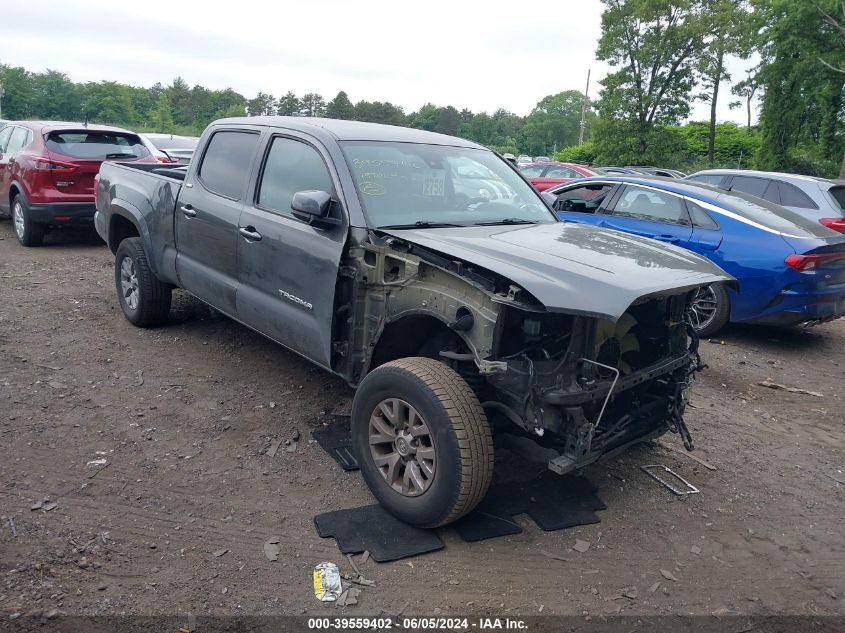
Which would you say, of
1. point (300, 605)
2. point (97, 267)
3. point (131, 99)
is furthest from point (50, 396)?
point (131, 99)

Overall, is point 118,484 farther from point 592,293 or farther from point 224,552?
point 592,293

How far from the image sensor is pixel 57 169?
933 centimetres

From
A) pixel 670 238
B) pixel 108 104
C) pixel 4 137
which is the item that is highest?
pixel 108 104

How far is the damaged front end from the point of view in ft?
10.8

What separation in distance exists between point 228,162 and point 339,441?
7.35 feet

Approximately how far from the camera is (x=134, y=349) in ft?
19.3

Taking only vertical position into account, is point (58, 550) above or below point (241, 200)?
below

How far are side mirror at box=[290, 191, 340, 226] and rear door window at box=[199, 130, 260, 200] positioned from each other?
3.60 feet

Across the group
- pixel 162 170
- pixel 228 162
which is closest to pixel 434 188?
pixel 228 162

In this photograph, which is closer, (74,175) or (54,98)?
(74,175)

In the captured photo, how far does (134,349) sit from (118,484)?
2.32m

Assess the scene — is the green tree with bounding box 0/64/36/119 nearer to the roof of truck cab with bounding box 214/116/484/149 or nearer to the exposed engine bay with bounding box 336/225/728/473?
the roof of truck cab with bounding box 214/116/484/149

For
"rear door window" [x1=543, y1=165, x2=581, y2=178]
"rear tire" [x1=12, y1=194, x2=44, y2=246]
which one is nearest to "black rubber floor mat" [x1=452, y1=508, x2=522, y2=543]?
Answer: "rear tire" [x1=12, y1=194, x2=44, y2=246]

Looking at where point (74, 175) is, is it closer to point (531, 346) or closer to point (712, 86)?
point (531, 346)
